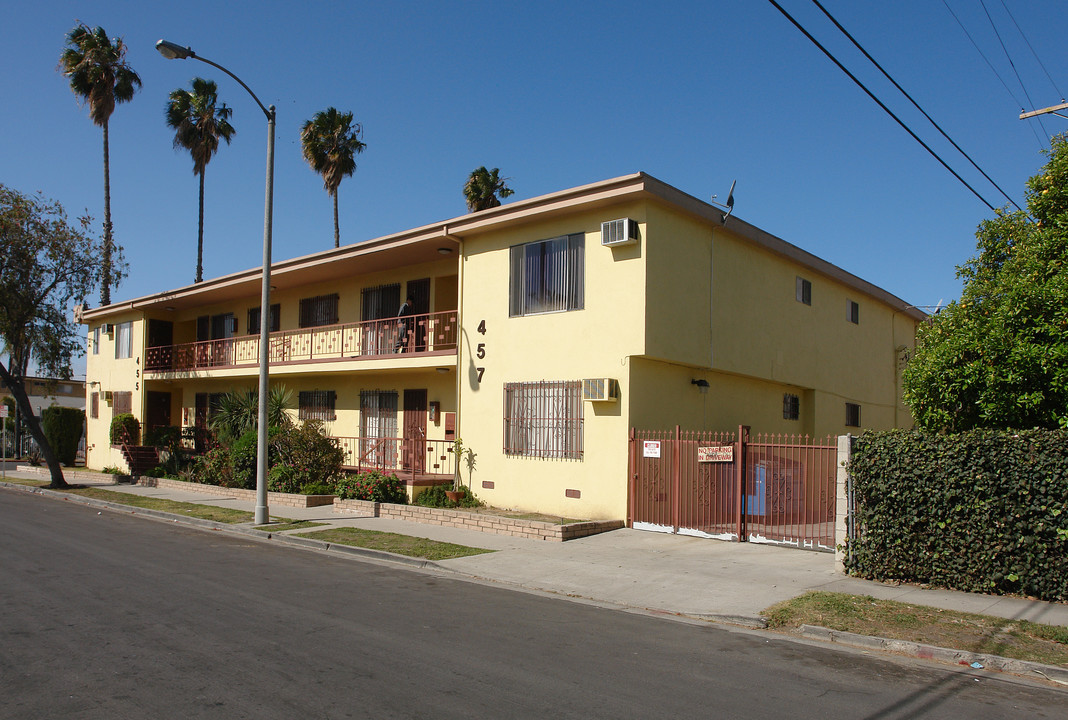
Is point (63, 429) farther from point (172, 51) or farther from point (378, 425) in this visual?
point (172, 51)

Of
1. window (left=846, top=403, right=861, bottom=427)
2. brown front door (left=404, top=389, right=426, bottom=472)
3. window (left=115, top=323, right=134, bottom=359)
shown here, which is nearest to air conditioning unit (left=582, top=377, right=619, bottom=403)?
brown front door (left=404, top=389, right=426, bottom=472)

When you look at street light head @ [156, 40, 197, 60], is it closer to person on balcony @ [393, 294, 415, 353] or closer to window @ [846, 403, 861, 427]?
person on balcony @ [393, 294, 415, 353]

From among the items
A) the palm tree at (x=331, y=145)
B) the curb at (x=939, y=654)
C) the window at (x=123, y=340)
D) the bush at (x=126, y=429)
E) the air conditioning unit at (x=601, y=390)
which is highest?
the palm tree at (x=331, y=145)

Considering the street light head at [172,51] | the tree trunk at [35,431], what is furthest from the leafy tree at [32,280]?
the street light head at [172,51]

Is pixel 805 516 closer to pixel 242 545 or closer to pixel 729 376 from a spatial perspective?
pixel 729 376

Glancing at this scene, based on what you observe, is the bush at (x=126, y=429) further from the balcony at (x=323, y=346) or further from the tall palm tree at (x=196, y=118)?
the tall palm tree at (x=196, y=118)

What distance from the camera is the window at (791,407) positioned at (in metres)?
20.8

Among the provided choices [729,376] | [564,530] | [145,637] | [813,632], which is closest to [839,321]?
[729,376]

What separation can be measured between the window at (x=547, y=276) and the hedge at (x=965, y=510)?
23.2ft

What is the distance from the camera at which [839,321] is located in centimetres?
2273

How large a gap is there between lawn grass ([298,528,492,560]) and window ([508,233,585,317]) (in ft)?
18.1

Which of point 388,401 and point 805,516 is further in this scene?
point 388,401

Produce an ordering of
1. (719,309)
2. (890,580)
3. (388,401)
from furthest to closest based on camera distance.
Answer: (388,401) < (719,309) < (890,580)

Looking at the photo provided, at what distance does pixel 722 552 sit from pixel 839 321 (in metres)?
12.4
